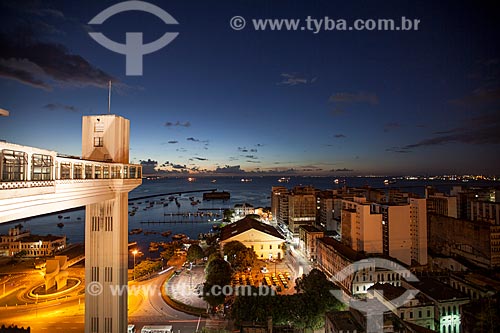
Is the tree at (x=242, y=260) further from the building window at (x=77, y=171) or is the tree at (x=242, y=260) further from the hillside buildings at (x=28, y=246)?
the hillside buildings at (x=28, y=246)

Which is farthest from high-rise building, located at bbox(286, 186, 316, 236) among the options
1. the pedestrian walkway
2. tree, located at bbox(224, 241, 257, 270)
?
the pedestrian walkway

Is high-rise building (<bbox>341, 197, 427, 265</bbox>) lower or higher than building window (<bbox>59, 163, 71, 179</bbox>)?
lower

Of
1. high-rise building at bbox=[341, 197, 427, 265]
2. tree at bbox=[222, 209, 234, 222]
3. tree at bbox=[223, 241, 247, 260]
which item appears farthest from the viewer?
tree at bbox=[222, 209, 234, 222]

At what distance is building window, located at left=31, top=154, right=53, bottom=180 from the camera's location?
102 inches

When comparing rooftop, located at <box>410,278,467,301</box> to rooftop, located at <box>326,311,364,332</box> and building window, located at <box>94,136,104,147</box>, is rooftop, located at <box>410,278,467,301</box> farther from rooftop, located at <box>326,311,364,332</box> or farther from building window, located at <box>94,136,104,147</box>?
building window, located at <box>94,136,104,147</box>

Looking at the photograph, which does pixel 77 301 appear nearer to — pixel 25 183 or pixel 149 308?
pixel 149 308

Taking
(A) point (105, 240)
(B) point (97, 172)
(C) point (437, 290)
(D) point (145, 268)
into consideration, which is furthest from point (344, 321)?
(D) point (145, 268)

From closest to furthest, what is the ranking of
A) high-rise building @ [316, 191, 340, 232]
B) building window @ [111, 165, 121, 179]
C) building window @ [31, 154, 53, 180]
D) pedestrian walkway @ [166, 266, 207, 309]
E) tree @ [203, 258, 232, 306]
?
building window @ [31, 154, 53, 180] → building window @ [111, 165, 121, 179] → tree @ [203, 258, 232, 306] → pedestrian walkway @ [166, 266, 207, 309] → high-rise building @ [316, 191, 340, 232]

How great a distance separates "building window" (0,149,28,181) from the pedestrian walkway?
36.7ft

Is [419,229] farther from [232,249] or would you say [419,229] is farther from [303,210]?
[303,210]

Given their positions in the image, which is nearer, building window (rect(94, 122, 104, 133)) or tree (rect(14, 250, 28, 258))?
building window (rect(94, 122, 104, 133))

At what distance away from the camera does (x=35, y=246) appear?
76.6ft

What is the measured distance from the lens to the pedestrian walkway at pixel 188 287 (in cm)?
1265

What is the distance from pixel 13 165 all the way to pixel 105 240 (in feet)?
8.54
